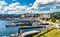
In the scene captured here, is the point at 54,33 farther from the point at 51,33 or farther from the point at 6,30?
the point at 6,30

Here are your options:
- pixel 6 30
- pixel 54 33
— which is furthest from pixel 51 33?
pixel 6 30

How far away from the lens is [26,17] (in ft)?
14.8

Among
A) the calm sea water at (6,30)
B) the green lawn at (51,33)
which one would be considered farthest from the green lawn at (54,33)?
the calm sea water at (6,30)

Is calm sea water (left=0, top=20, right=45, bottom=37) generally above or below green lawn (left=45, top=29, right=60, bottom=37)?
above

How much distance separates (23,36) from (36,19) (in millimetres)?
535

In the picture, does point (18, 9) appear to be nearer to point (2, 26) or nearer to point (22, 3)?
point (22, 3)

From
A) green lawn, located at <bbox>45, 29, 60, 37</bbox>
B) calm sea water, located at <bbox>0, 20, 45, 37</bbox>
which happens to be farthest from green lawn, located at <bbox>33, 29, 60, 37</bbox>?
calm sea water, located at <bbox>0, 20, 45, 37</bbox>

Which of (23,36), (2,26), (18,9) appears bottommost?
(23,36)

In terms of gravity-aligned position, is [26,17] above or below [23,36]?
above

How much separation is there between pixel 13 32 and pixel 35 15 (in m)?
0.68

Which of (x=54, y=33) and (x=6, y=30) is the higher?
(x=6, y=30)

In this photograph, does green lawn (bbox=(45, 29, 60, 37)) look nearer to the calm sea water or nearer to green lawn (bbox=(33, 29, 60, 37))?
green lawn (bbox=(33, 29, 60, 37))

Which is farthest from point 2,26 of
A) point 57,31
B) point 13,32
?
point 57,31

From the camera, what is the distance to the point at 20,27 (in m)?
4.40
